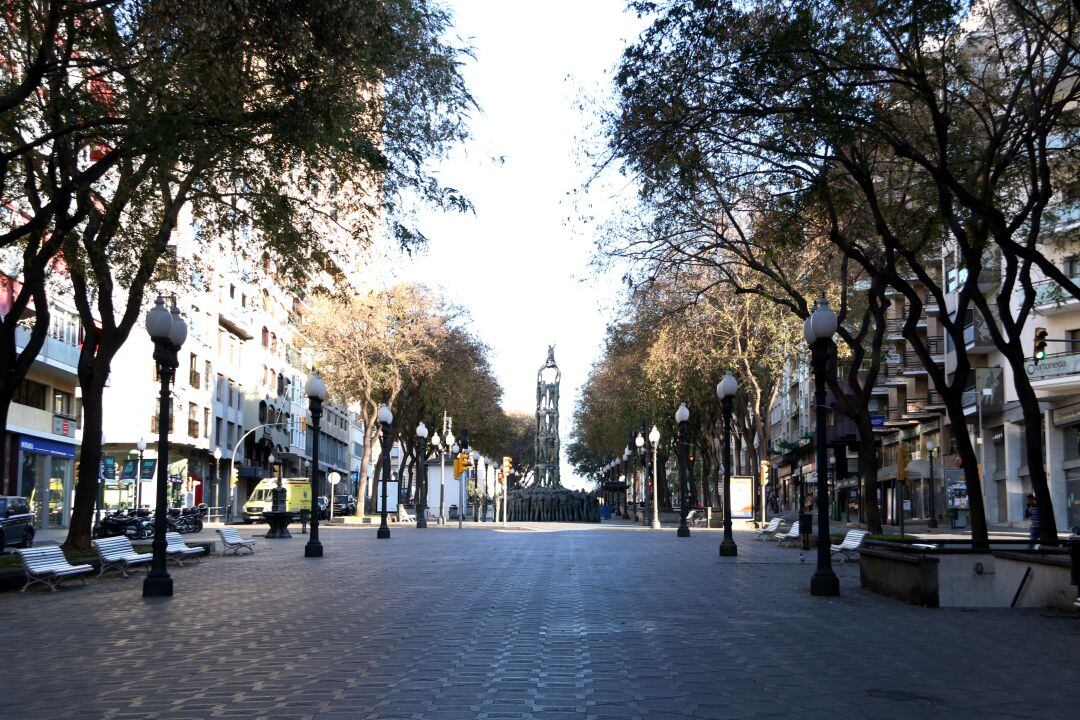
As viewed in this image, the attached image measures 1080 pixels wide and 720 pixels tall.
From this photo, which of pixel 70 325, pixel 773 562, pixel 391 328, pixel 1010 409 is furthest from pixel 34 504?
pixel 1010 409

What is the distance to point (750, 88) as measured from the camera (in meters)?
15.8

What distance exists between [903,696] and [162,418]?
1079cm

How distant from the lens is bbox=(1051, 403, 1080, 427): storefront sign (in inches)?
1663

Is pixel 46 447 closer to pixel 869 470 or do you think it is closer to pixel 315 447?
pixel 315 447

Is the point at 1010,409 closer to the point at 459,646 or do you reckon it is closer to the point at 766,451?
the point at 766,451

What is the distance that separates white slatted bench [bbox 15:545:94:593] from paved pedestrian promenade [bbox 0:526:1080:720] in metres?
0.58

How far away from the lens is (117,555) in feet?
62.1

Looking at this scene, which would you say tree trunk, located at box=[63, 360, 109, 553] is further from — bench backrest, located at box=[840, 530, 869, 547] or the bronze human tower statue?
the bronze human tower statue

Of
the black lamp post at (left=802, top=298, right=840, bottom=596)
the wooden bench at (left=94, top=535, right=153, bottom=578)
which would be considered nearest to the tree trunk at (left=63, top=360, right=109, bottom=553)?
the wooden bench at (left=94, top=535, right=153, bottom=578)

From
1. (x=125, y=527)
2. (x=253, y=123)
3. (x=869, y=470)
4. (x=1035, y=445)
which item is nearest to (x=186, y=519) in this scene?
(x=125, y=527)

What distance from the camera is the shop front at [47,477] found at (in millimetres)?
46438

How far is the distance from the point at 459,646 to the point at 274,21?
7.63 metres

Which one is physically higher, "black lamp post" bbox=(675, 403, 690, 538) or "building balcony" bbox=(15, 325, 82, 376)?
"building balcony" bbox=(15, 325, 82, 376)

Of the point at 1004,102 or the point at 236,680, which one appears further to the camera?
the point at 1004,102
